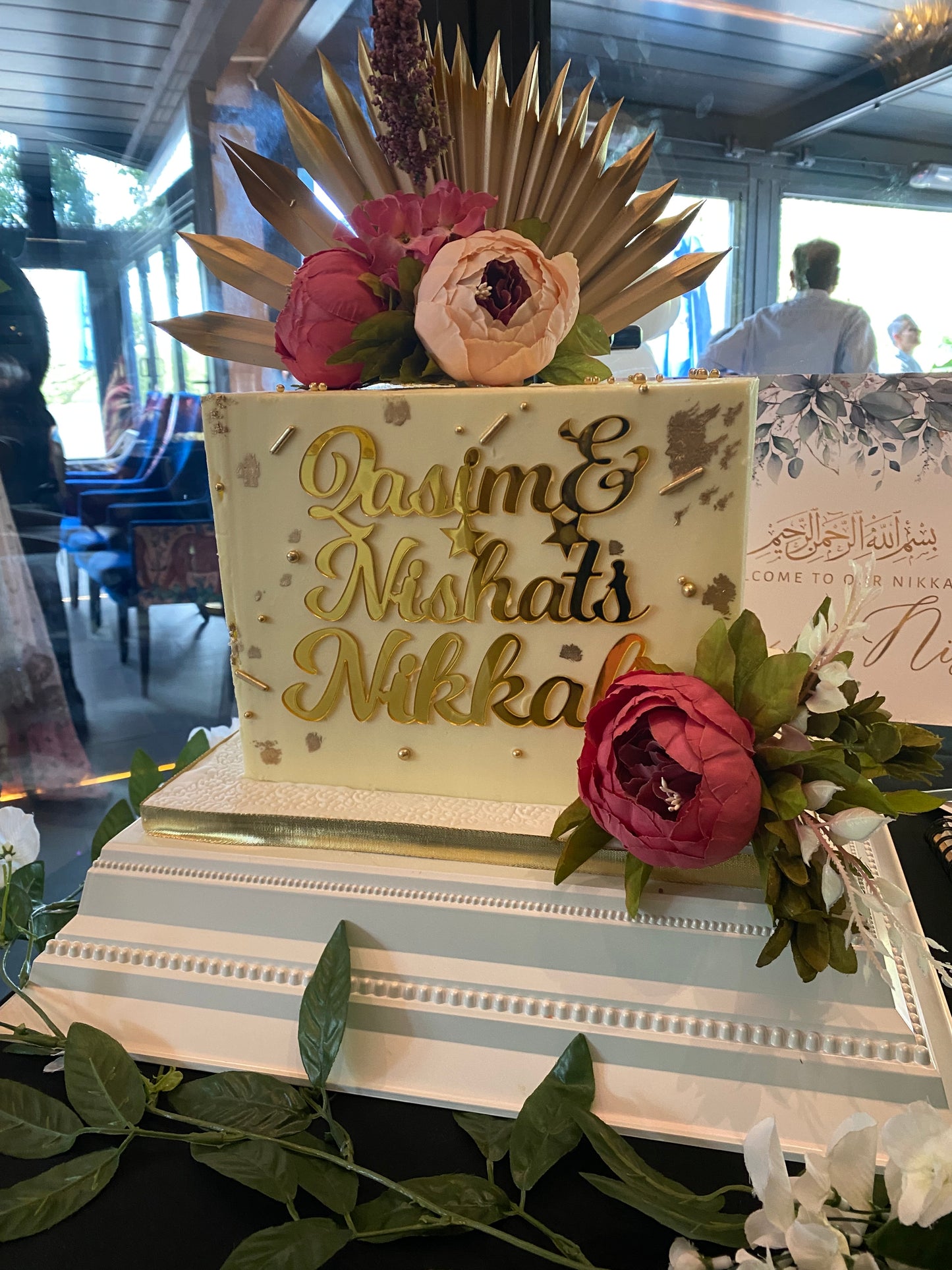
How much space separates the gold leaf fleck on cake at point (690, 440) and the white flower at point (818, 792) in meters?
0.25

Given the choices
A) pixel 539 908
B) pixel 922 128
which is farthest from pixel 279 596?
pixel 922 128

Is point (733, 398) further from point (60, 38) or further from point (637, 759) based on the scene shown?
point (60, 38)

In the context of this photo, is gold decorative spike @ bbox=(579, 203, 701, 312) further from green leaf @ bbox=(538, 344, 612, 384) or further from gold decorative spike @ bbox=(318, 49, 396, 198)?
gold decorative spike @ bbox=(318, 49, 396, 198)

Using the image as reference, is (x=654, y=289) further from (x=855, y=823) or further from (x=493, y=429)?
(x=855, y=823)

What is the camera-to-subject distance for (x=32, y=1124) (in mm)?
585

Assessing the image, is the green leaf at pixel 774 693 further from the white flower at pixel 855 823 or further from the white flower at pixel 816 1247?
the white flower at pixel 816 1247

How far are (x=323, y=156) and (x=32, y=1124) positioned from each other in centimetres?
85

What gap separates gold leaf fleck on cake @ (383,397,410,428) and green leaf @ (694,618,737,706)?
30 centimetres

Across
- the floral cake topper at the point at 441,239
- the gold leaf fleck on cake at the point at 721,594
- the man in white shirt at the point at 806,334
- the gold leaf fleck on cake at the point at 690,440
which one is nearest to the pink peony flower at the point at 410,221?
the floral cake topper at the point at 441,239

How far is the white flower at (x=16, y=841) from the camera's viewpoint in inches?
29.6

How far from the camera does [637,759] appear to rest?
56 centimetres

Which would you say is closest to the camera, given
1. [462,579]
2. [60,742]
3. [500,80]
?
[462,579]

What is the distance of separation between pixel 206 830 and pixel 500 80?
755 millimetres

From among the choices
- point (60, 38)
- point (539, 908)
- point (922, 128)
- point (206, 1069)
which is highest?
point (60, 38)
